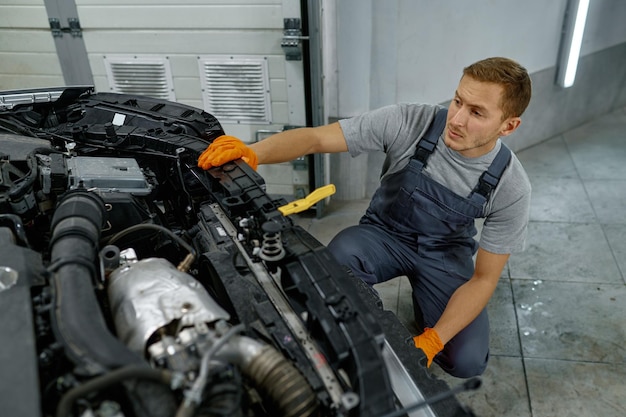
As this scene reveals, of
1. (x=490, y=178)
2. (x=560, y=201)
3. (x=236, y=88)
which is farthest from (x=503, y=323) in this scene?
(x=236, y=88)

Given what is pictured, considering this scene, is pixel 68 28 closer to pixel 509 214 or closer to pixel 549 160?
pixel 509 214

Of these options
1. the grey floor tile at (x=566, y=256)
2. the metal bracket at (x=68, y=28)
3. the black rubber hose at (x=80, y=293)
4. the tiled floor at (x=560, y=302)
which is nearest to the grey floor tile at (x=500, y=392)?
the tiled floor at (x=560, y=302)

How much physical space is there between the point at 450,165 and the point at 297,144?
69cm

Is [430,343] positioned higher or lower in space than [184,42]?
lower

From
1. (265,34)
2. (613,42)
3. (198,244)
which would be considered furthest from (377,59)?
(613,42)

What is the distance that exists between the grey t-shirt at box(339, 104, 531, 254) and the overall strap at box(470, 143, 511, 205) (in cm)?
2

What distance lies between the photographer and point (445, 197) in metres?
2.17

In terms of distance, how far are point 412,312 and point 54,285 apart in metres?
2.05

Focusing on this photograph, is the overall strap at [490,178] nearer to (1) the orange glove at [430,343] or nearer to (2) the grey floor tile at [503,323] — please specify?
(1) the orange glove at [430,343]

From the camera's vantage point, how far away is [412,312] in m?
2.77

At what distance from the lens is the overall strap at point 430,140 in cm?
221

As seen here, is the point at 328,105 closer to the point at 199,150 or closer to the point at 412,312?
the point at 412,312

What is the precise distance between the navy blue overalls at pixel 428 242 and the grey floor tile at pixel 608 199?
5.71 ft

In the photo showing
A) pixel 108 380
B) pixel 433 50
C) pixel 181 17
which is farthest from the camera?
pixel 433 50
